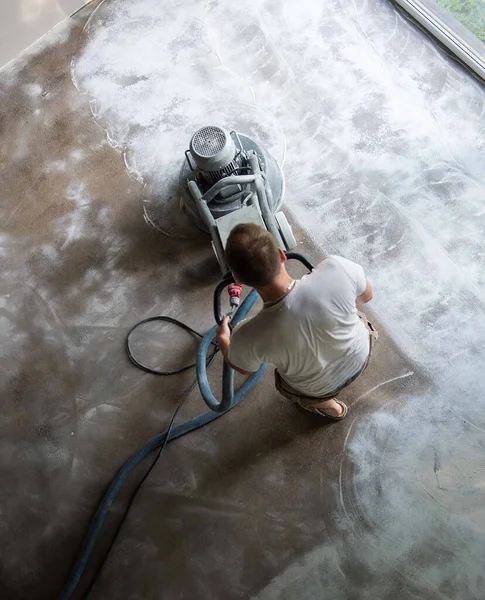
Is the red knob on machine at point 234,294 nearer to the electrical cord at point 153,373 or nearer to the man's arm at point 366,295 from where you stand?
the electrical cord at point 153,373

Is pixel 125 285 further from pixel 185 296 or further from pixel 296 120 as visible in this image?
pixel 296 120

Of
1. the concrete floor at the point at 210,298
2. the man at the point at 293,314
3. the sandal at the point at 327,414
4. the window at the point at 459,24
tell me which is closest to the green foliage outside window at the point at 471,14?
the window at the point at 459,24

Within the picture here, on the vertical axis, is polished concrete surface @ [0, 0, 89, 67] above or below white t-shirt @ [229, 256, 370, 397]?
above

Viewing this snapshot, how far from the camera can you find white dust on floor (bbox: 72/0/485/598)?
8.59 ft

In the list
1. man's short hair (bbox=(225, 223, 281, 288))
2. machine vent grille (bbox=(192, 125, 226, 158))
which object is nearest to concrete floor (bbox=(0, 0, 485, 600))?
machine vent grille (bbox=(192, 125, 226, 158))

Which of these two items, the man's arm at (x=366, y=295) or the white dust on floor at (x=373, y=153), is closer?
the man's arm at (x=366, y=295)

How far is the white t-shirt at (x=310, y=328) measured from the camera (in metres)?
1.90

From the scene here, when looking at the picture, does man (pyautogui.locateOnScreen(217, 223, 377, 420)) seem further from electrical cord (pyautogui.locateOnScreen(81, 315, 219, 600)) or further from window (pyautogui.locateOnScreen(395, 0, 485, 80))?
window (pyautogui.locateOnScreen(395, 0, 485, 80))

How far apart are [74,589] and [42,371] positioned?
43.5 inches

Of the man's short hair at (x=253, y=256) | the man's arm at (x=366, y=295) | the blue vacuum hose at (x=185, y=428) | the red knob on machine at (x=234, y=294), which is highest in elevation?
the man's short hair at (x=253, y=256)

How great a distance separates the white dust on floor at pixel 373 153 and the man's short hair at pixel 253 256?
49.6 inches

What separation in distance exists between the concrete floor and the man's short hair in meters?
1.20

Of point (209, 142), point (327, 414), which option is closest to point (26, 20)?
point (209, 142)

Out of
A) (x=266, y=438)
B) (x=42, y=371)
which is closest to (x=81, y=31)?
(x=42, y=371)
